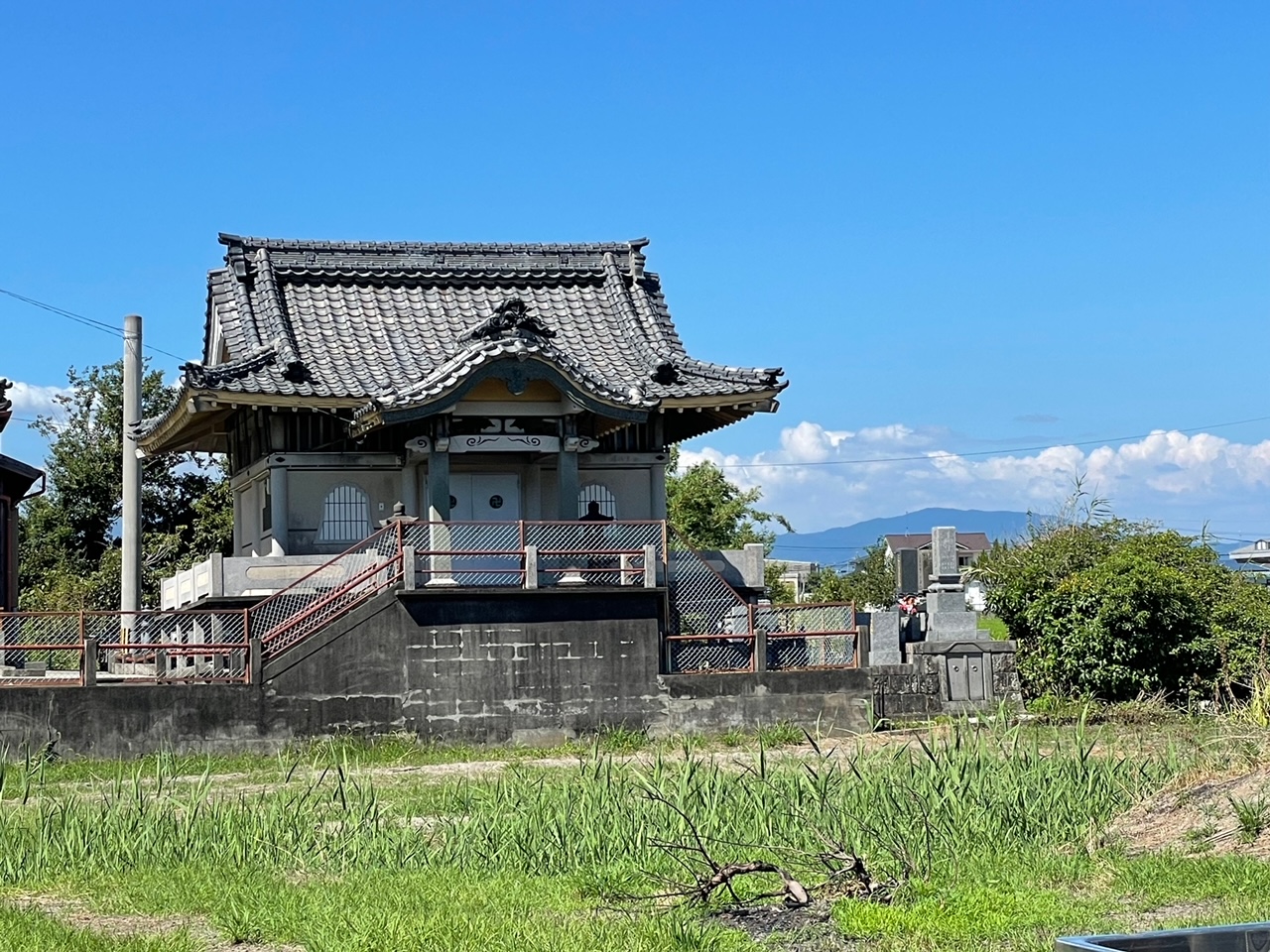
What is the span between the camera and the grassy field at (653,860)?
10016 millimetres

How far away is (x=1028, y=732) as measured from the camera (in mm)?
21281

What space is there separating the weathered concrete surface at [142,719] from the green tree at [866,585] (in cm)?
3834

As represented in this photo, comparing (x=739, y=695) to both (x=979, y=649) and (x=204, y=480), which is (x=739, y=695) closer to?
(x=979, y=649)

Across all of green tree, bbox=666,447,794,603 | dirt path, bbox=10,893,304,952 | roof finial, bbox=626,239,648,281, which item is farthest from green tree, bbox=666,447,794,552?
dirt path, bbox=10,893,304,952

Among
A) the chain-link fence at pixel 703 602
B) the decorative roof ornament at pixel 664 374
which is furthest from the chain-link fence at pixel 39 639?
the decorative roof ornament at pixel 664 374

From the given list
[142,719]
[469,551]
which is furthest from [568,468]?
[142,719]

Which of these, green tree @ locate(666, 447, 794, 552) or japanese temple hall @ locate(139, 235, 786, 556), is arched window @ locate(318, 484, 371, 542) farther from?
green tree @ locate(666, 447, 794, 552)

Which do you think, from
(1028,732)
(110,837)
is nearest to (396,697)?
(1028,732)

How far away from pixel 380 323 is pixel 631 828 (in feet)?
66.0

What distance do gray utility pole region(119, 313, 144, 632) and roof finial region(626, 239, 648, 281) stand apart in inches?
370

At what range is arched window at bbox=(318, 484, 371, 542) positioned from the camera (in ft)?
96.1

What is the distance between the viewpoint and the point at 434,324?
104ft

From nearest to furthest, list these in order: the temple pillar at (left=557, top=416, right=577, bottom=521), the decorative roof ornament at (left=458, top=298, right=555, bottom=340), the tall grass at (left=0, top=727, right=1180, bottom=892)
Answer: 1. the tall grass at (left=0, top=727, right=1180, bottom=892)
2. the decorative roof ornament at (left=458, top=298, right=555, bottom=340)
3. the temple pillar at (left=557, top=416, right=577, bottom=521)

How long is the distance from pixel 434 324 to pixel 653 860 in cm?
2088
